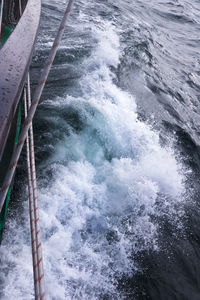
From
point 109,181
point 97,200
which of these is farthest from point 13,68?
point 109,181

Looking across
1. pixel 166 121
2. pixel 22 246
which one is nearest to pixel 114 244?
pixel 22 246

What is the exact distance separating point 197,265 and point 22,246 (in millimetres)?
2422

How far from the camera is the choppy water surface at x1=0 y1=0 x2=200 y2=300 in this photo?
3145mm

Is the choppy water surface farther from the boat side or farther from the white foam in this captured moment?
the boat side

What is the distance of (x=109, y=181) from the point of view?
4.40 metres

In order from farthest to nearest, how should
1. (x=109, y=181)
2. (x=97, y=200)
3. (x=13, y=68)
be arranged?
(x=109, y=181)
(x=97, y=200)
(x=13, y=68)

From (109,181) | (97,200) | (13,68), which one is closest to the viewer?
(13,68)

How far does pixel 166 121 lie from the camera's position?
6516mm

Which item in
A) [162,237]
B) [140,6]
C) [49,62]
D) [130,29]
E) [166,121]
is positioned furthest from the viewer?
[140,6]

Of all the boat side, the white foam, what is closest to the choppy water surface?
the white foam

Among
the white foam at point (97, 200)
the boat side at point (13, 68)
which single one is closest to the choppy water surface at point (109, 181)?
the white foam at point (97, 200)

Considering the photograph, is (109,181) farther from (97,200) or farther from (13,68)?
(13,68)

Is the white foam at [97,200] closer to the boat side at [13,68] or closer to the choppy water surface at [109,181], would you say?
the choppy water surface at [109,181]

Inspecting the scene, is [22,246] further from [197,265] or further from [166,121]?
[166,121]
